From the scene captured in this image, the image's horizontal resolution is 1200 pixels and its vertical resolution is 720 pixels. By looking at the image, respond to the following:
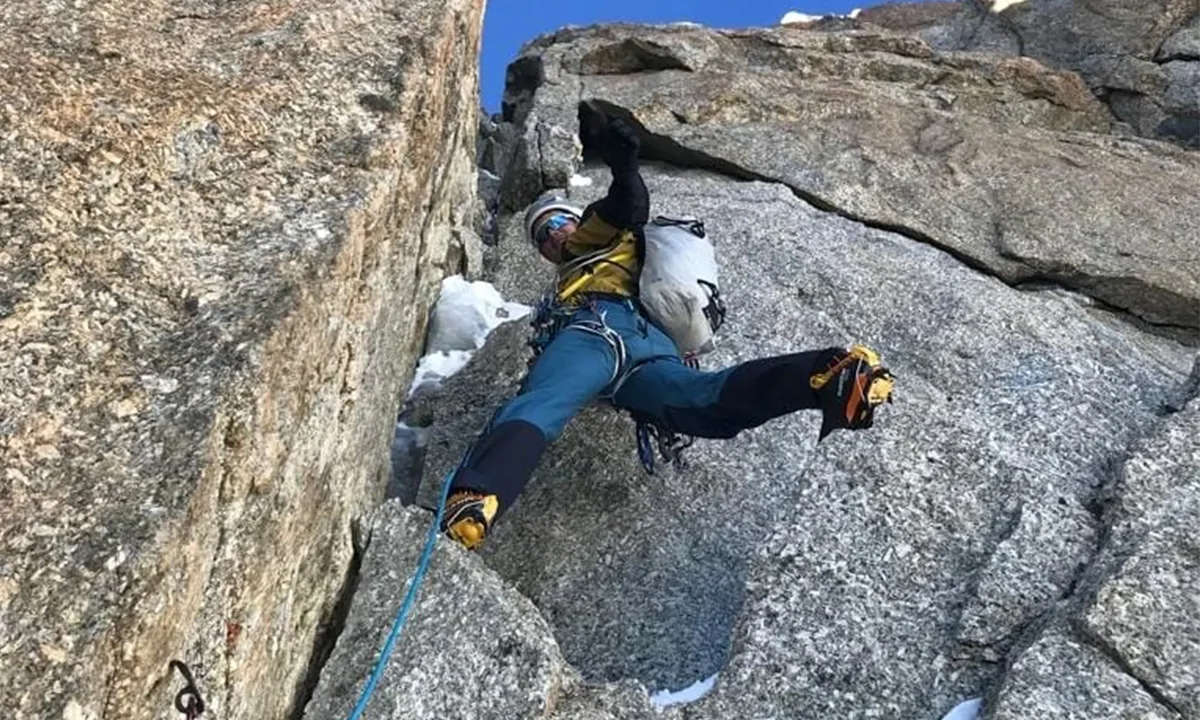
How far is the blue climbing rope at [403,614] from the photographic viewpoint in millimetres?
5391

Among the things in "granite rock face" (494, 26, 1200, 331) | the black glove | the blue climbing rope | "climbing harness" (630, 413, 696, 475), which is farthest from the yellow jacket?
"granite rock face" (494, 26, 1200, 331)

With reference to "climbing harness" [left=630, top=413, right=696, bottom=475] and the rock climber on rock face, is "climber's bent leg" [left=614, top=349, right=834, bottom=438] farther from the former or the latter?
"climbing harness" [left=630, top=413, right=696, bottom=475]

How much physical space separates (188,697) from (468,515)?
1.88m

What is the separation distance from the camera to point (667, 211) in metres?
12.8

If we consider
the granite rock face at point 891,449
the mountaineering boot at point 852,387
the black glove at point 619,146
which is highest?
the black glove at point 619,146

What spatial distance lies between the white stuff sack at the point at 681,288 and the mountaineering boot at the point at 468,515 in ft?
6.62

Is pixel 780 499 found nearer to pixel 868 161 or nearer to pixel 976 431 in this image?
pixel 976 431

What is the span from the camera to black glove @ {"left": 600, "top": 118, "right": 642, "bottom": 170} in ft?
25.7

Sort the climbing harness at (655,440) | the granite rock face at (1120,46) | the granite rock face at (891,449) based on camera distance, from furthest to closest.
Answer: the granite rock face at (1120,46), the climbing harness at (655,440), the granite rock face at (891,449)

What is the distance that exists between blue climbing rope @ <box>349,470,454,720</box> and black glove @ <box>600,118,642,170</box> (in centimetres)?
274

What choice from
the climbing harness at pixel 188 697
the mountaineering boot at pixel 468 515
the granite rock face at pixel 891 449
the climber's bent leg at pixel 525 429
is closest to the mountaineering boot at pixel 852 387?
the granite rock face at pixel 891 449

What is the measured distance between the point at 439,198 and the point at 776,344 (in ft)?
9.63

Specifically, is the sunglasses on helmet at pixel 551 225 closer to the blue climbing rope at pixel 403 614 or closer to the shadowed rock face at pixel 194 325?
the shadowed rock face at pixel 194 325

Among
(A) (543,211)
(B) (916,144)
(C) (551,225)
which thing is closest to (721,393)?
(C) (551,225)
